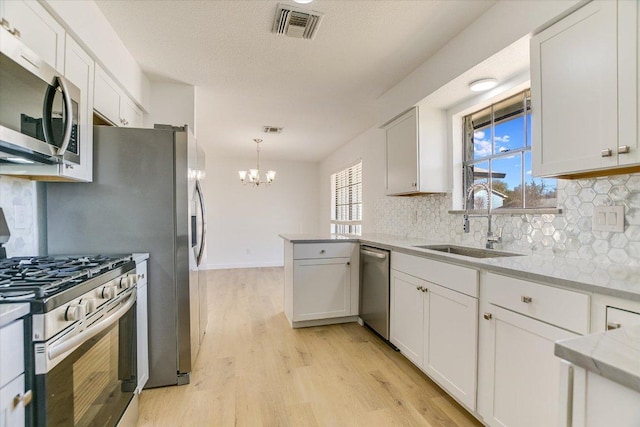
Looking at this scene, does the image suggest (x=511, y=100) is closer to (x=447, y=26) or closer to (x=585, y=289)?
(x=447, y=26)

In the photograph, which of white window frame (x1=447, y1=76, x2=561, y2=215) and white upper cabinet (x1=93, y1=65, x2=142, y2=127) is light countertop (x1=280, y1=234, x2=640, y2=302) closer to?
white window frame (x1=447, y1=76, x2=561, y2=215)

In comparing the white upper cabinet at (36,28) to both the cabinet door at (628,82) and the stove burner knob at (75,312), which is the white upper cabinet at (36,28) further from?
the cabinet door at (628,82)

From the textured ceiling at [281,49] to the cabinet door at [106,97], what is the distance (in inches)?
14.0

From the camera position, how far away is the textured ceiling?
1.90 meters

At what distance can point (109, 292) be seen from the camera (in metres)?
1.32

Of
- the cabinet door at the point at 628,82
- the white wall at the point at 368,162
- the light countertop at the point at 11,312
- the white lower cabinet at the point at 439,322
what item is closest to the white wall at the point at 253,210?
the white wall at the point at 368,162

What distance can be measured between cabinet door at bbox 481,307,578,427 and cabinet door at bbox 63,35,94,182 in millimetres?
2330

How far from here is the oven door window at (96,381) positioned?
97 cm

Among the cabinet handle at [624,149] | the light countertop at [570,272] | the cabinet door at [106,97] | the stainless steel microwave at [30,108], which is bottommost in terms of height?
the light countertop at [570,272]

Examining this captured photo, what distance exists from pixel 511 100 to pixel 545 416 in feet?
6.57

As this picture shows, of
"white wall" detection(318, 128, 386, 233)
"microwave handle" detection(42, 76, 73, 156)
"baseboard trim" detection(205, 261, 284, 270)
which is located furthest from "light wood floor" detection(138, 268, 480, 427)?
"baseboard trim" detection(205, 261, 284, 270)

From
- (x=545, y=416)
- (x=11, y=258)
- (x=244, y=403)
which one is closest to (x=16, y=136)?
(x=11, y=258)

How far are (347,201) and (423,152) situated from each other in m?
3.06

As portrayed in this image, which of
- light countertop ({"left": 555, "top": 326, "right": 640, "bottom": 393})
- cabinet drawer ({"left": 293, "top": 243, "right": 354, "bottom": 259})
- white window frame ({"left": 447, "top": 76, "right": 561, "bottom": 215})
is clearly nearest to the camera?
light countertop ({"left": 555, "top": 326, "right": 640, "bottom": 393})
